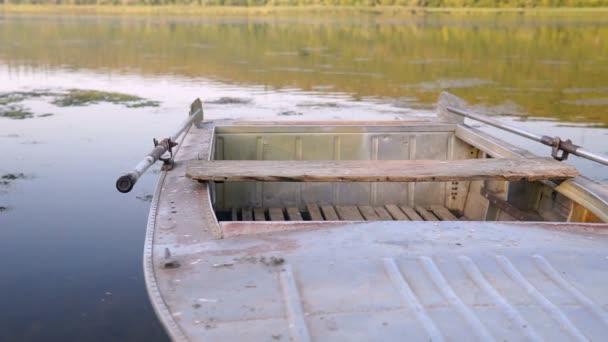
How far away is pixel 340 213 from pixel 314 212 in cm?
24

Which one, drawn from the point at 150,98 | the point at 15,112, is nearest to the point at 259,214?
the point at 15,112

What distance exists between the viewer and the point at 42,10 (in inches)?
2434

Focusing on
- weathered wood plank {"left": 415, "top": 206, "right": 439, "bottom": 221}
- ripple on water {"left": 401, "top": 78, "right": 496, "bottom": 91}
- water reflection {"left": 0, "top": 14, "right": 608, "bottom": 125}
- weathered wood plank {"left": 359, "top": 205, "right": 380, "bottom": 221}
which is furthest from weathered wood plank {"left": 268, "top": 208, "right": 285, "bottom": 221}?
ripple on water {"left": 401, "top": 78, "right": 496, "bottom": 91}

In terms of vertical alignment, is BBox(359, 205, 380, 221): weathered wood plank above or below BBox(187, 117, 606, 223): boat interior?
below

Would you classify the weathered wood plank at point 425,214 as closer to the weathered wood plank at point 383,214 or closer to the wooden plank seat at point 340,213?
the wooden plank seat at point 340,213

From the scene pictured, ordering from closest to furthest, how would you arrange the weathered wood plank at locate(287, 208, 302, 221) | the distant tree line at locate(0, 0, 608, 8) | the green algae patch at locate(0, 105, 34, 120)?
the weathered wood plank at locate(287, 208, 302, 221) < the green algae patch at locate(0, 105, 34, 120) < the distant tree line at locate(0, 0, 608, 8)

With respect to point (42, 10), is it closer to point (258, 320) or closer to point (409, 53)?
point (409, 53)

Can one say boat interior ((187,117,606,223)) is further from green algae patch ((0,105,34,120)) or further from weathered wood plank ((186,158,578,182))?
green algae patch ((0,105,34,120))

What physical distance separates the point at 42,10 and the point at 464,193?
2495 inches

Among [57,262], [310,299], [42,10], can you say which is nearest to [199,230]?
[310,299]

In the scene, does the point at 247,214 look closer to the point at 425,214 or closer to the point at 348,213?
the point at 348,213

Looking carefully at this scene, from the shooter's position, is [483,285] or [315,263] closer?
[483,285]

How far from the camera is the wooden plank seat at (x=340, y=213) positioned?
5.91 m

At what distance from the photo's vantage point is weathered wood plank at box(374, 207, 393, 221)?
5905 mm
